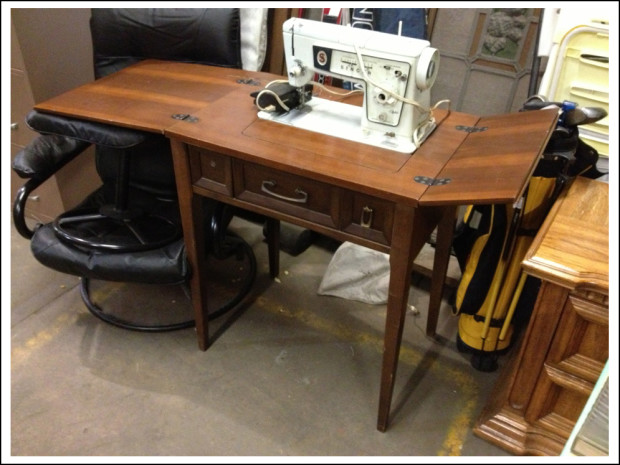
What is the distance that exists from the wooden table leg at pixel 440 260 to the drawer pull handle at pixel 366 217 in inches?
15.0

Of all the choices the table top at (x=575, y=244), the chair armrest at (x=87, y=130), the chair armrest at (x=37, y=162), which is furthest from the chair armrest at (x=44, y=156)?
the table top at (x=575, y=244)

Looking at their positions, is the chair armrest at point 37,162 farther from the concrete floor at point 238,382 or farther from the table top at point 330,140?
the concrete floor at point 238,382

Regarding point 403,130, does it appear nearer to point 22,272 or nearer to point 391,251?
point 391,251

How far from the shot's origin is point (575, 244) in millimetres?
1227

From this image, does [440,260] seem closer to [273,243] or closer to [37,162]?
[273,243]

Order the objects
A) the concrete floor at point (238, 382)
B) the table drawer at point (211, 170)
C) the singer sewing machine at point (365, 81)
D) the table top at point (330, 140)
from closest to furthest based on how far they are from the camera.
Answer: the table top at point (330, 140) → the singer sewing machine at point (365, 81) → the table drawer at point (211, 170) → the concrete floor at point (238, 382)

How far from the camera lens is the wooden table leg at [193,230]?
4.56 ft

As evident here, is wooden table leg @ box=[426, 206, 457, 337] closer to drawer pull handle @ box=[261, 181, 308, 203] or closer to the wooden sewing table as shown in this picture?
the wooden sewing table

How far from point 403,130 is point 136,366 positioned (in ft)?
3.88

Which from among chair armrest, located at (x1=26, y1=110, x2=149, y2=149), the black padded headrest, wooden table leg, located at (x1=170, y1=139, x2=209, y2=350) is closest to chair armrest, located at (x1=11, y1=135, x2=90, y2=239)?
chair armrest, located at (x1=26, y1=110, x2=149, y2=149)

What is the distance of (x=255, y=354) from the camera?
5.87 feet

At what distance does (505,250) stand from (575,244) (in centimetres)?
30

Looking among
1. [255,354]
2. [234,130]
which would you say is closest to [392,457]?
[255,354]

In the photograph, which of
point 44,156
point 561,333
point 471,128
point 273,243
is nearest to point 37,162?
point 44,156
